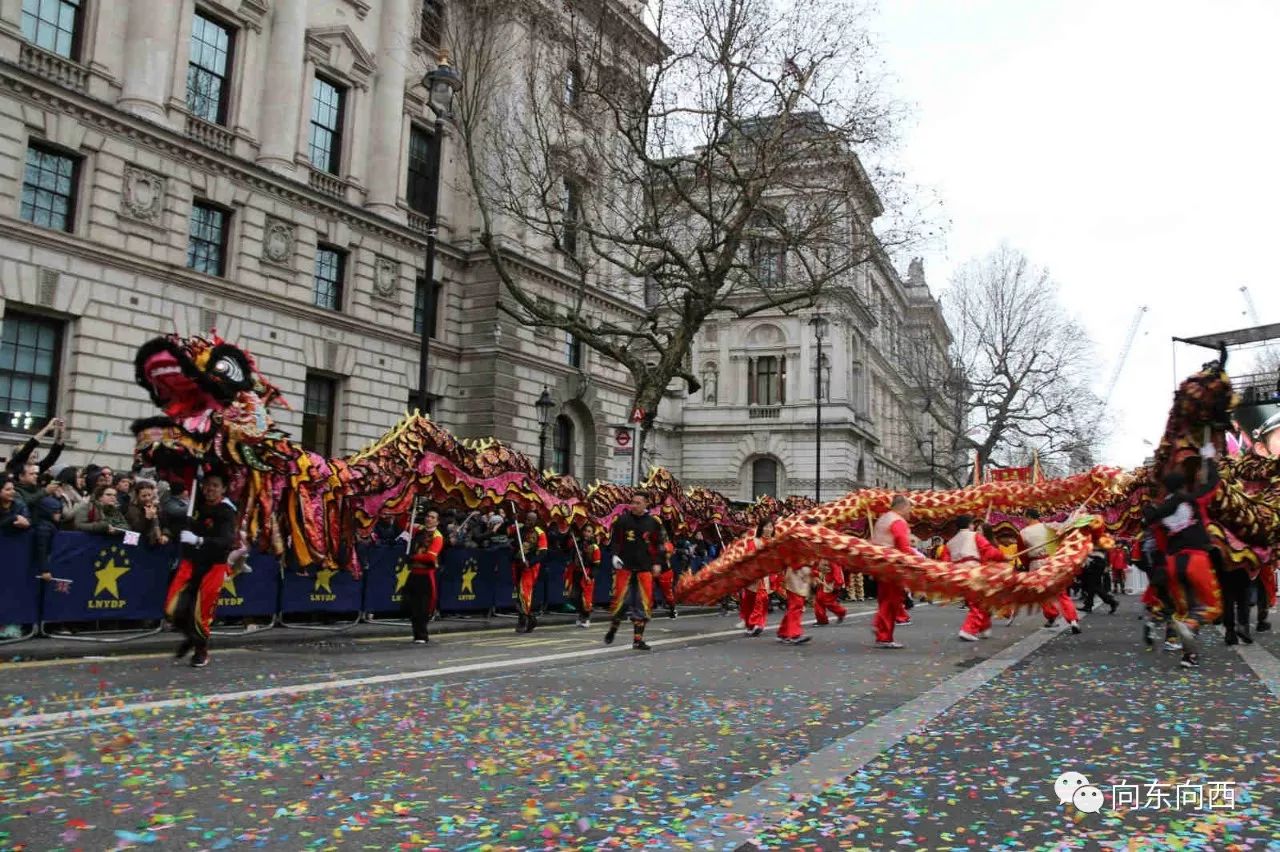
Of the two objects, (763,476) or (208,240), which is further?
(763,476)

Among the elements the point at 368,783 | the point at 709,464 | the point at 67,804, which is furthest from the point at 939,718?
the point at 709,464

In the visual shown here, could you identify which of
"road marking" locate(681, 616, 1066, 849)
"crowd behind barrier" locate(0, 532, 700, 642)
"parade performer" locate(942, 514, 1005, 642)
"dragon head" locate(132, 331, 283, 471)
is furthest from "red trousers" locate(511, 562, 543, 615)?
"road marking" locate(681, 616, 1066, 849)

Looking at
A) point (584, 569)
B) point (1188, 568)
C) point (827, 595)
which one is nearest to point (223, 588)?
point (584, 569)

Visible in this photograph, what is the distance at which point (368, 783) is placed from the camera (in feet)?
15.6

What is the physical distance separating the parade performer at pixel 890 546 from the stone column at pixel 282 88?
780 inches

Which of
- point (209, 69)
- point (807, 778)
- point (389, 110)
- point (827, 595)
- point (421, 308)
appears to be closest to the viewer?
point (807, 778)

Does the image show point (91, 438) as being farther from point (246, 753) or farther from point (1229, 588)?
point (1229, 588)

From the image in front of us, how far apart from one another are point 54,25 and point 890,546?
2039 cm

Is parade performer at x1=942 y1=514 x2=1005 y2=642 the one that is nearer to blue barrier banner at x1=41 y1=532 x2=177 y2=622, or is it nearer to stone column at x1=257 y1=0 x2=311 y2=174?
blue barrier banner at x1=41 y1=532 x2=177 y2=622

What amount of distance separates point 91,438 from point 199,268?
5119 mm

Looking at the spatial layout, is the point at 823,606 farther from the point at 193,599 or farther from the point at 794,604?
the point at 193,599

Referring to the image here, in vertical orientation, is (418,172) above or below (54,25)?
above

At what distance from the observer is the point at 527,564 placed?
49.1ft

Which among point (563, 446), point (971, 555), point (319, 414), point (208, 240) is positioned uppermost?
point (208, 240)
